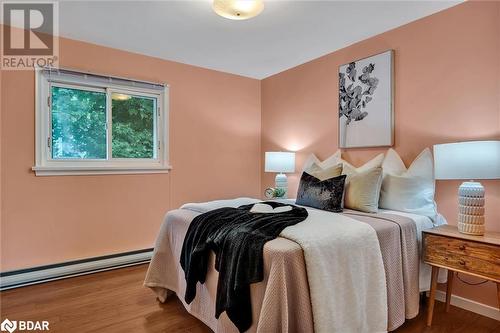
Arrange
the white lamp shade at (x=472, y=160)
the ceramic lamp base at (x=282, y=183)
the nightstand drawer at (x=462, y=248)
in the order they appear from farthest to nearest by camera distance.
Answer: the ceramic lamp base at (x=282, y=183), the white lamp shade at (x=472, y=160), the nightstand drawer at (x=462, y=248)

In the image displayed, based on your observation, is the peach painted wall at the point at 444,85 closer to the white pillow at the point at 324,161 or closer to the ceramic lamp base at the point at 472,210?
the white pillow at the point at 324,161

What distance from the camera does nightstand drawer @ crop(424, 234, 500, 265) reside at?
167 cm

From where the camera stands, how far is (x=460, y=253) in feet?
5.92

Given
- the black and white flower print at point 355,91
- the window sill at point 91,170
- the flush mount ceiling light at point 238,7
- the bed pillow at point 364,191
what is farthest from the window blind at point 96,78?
the bed pillow at point 364,191

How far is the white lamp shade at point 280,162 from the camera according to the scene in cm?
354

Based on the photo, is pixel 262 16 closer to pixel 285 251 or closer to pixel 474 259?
pixel 285 251

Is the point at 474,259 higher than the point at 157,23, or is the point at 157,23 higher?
the point at 157,23

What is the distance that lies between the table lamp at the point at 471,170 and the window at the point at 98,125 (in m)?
2.79

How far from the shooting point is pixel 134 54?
3.23 m

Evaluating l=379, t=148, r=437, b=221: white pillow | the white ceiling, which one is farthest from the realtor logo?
l=379, t=148, r=437, b=221: white pillow

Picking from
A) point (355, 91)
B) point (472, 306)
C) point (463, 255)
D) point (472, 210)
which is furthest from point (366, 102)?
point (472, 306)

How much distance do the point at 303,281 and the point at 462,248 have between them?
3.75 ft

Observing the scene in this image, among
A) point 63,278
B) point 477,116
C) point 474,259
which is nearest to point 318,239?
point 474,259

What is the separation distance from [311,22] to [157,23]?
1391 mm
